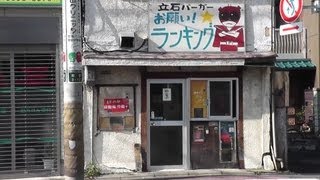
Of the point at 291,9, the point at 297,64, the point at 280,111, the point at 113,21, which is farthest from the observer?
the point at 297,64

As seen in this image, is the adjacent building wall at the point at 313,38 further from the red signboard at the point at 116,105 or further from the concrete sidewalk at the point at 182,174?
the red signboard at the point at 116,105

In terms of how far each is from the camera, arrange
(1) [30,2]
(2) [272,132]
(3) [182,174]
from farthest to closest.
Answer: (2) [272,132], (3) [182,174], (1) [30,2]

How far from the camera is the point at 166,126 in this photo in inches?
542

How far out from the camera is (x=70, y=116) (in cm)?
891

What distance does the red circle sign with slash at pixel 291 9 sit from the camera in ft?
44.1

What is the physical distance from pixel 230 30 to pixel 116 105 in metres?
3.37

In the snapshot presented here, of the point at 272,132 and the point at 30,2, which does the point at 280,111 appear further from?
the point at 30,2

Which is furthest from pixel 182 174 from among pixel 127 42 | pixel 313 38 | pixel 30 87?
pixel 313 38

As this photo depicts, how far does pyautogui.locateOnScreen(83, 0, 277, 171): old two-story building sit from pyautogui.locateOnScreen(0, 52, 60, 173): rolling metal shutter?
858 millimetres

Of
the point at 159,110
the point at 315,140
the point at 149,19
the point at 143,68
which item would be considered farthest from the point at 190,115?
the point at 315,140

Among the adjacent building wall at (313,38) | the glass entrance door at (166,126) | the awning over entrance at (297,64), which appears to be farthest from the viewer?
the adjacent building wall at (313,38)

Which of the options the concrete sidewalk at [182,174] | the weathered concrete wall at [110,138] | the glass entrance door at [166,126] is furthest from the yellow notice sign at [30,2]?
the concrete sidewalk at [182,174]

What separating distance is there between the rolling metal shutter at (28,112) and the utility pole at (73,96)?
170 inches

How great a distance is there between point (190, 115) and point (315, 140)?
8.36 metres
